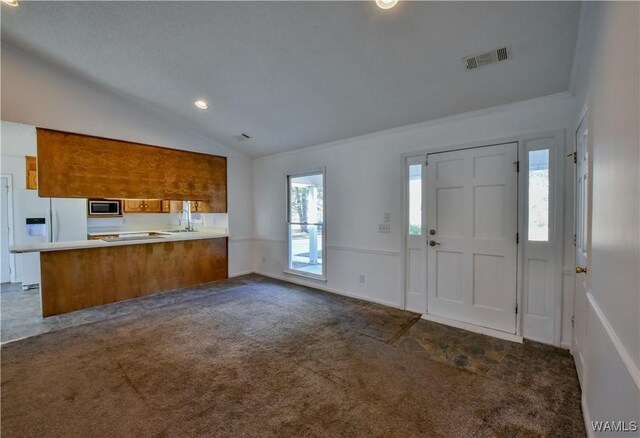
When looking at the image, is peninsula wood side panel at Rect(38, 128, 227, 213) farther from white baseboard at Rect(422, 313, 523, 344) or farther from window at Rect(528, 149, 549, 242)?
window at Rect(528, 149, 549, 242)

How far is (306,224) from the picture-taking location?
5.03 m

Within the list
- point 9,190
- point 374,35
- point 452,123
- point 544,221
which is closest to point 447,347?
point 544,221

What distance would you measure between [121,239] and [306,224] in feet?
9.86

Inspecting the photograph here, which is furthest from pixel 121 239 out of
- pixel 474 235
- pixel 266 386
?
pixel 474 235

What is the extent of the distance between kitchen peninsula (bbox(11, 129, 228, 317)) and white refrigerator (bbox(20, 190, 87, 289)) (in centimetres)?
17

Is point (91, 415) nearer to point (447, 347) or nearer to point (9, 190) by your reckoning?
point (447, 347)

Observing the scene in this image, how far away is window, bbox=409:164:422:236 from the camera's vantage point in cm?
359

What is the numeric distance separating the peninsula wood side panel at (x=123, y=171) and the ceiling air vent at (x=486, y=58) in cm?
441

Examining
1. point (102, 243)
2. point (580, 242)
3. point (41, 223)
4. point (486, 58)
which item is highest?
point (486, 58)

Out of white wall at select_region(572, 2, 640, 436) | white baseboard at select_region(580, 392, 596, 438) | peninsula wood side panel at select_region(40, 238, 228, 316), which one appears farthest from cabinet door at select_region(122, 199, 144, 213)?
white baseboard at select_region(580, 392, 596, 438)

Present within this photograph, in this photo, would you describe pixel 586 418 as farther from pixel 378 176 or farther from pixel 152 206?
pixel 152 206

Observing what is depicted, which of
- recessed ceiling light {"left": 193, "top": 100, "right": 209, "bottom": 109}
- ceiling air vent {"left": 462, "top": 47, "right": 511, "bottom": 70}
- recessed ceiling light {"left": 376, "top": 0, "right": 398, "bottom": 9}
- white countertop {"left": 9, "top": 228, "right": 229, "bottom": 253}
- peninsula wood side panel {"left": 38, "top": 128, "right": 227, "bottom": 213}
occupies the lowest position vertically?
white countertop {"left": 9, "top": 228, "right": 229, "bottom": 253}

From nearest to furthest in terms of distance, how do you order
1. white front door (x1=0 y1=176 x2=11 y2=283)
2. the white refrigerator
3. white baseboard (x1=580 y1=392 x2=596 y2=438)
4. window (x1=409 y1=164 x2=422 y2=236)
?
white baseboard (x1=580 y1=392 x2=596 y2=438) → window (x1=409 y1=164 x2=422 y2=236) → the white refrigerator → white front door (x1=0 y1=176 x2=11 y2=283)

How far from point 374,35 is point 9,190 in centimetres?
658
